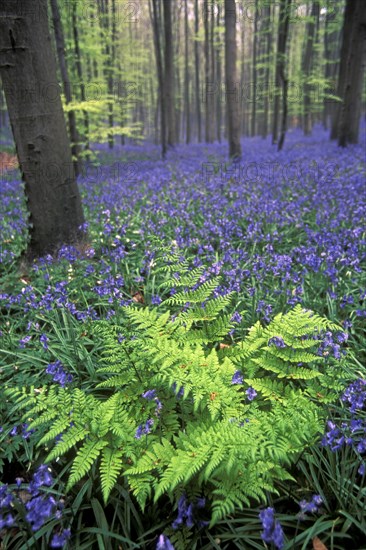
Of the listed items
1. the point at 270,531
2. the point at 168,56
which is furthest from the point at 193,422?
the point at 168,56

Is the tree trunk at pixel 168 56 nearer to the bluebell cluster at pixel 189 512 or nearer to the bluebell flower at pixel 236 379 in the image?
the bluebell flower at pixel 236 379

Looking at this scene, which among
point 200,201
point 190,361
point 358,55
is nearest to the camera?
point 190,361

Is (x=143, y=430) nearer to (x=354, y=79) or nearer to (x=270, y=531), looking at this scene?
(x=270, y=531)

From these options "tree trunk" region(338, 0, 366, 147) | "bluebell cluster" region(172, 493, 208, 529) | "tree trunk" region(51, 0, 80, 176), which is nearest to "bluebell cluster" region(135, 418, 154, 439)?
"bluebell cluster" region(172, 493, 208, 529)

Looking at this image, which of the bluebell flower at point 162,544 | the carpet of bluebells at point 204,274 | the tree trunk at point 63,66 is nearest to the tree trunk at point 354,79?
the carpet of bluebells at point 204,274

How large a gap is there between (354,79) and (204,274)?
1184 centimetres

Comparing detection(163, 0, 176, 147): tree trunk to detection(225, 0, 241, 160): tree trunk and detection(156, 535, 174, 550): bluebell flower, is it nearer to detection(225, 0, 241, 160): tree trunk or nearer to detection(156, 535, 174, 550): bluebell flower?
detection(225, 0, 241, 160): tree trunk

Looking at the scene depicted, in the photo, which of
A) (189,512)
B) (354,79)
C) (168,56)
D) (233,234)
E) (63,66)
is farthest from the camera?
(168,56)

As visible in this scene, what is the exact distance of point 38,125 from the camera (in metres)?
3.88

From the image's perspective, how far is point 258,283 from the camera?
3775 mm

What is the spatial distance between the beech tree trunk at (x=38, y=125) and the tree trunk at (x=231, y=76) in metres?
8.35

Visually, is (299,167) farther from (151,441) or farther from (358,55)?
(151,441)

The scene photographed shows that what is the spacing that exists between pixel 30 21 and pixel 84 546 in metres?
4.40

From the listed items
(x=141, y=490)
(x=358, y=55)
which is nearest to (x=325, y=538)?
(x=141, y=490)
